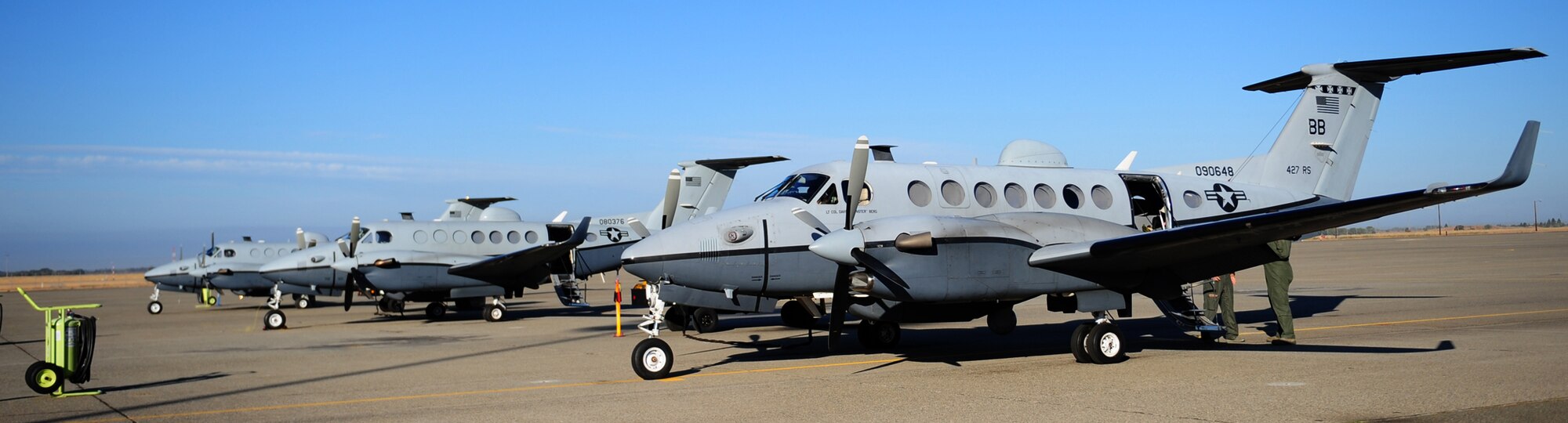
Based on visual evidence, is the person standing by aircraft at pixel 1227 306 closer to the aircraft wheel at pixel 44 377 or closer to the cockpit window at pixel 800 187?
the cockpit window at pixel 800 187

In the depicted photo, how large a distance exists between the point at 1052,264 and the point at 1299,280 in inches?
970

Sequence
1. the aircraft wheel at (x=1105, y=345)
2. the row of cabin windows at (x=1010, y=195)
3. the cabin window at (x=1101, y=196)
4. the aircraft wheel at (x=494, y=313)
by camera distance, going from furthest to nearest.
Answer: the aircraft wheel at (x=494, y=313) → the cabin window at (x=1101, y=196) → the row of cabin windows at (x=1010, y=195) → the aircraft wheel at (x=1105, y=345)

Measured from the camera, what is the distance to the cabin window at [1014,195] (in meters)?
13.7

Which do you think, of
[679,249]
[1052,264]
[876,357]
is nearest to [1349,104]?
[1052,264]

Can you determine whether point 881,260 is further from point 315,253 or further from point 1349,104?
point 315,253

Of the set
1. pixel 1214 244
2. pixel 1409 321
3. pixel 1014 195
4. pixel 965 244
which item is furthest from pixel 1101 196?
pixel 1409 321

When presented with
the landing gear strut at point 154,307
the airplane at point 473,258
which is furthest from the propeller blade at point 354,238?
the landing gear strut at point 154,307

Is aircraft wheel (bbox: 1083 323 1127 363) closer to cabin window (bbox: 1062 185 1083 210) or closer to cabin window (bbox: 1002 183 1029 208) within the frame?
cabin window (bbox: 1002 183 1029 208)

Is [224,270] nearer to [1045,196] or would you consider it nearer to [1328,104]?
[1045,196]

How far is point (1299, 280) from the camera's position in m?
32.8

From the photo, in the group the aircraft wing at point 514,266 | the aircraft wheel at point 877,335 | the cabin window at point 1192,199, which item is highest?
the cabin window at point 1192,199

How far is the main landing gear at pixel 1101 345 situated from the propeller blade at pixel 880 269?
93.3 inches

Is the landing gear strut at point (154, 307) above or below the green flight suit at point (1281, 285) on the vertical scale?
below

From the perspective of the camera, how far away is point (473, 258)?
86.4 feet
